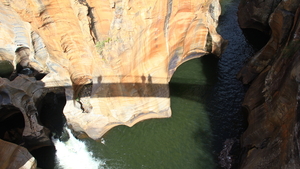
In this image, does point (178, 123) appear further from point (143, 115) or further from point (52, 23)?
point (52, 23)

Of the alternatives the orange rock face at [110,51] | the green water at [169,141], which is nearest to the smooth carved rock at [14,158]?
the orange rock face at [110,51]

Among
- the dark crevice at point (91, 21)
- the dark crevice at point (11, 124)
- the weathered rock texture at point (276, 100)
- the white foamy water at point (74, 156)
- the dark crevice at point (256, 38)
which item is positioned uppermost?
the dark crevice at point (91, 21)

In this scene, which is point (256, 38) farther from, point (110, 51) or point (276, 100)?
point (110, 51)

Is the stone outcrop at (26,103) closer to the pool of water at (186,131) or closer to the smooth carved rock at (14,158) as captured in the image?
the smooth carved rock at (14,158)

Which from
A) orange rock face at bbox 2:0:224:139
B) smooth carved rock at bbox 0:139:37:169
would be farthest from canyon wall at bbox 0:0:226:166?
smooth carved rock at bbox 0:139:37:169

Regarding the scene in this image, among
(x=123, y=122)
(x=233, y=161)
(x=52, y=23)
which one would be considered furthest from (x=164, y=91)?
(x=52, y=23)

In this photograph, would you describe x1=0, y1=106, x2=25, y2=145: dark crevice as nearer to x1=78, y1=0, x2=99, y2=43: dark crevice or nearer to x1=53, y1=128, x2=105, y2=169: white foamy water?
x1=53, y1=128, x2=105, y2=169: white foamy water
